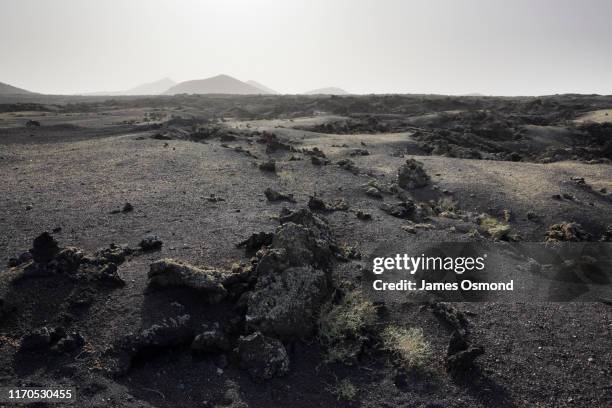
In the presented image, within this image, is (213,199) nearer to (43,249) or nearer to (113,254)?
(113,254)

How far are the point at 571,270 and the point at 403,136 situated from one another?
1960 centimetres

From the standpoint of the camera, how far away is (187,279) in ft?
22.5

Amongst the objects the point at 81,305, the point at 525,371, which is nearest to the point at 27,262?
the point at 81,305

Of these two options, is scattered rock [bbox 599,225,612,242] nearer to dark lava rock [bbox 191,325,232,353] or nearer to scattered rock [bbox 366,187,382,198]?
scattered rock [bbox 366,187,382,198]

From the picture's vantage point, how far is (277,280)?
22.5 feet

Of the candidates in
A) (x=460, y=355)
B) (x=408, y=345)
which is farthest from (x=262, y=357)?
(x=460, y=355)

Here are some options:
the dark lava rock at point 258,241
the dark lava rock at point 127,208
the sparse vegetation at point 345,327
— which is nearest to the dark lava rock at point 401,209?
the dark lava rock at point 258,241

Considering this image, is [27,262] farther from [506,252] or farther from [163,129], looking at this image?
[163,129]

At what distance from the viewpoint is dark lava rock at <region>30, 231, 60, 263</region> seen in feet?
23.9

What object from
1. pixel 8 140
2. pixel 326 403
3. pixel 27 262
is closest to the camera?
pixel 326 403

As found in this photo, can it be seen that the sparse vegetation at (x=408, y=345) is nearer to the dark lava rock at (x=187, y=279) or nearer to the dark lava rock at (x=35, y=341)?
the dark lava rock at (x=187, y=279)

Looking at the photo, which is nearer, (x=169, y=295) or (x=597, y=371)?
(x=597, y=371)

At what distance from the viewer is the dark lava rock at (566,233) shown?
10797 millimetres

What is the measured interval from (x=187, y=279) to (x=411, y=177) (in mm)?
10689
